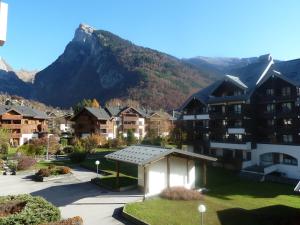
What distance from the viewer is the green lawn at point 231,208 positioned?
20688 mm

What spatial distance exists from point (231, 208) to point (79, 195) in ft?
43.2

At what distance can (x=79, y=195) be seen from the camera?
27.0 m

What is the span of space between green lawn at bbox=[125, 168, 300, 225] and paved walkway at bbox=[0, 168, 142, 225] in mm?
1785

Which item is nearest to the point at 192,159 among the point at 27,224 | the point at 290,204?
the point at 290,204

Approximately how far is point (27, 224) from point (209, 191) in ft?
63.2

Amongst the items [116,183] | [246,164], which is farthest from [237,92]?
[116,183]

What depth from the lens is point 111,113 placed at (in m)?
77.9

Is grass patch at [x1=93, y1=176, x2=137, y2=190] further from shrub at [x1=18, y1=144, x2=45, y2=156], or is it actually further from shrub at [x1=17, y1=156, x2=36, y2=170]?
shrub at [x1=18, y1=144, x2=45, y2=156]

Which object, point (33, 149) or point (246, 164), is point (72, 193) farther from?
point (33, 149)

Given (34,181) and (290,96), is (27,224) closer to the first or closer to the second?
(34,181)

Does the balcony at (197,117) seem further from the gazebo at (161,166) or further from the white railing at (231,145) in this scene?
the gazebo at (161,166)

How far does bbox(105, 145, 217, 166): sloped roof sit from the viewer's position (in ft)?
84.3

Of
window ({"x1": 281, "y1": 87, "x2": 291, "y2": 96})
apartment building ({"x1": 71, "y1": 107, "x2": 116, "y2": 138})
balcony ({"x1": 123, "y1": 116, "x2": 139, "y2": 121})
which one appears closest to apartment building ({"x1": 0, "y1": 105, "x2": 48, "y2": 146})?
apartment building ({"x1": 71, "y1": 107, "x2": 116, "y2": 138})

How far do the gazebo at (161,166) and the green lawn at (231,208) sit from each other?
2.05 m
